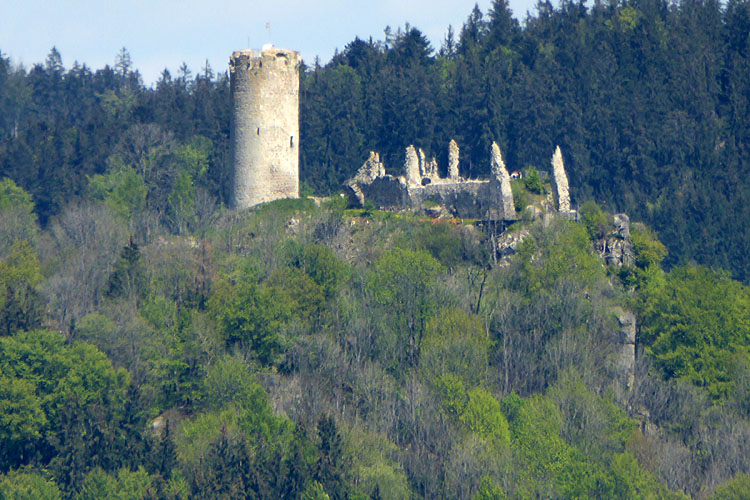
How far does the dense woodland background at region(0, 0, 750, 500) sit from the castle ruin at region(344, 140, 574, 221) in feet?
1.97

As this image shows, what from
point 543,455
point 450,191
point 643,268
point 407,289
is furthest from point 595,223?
point 543,455

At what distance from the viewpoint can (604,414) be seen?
31484mm

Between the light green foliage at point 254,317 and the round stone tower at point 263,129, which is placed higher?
the round stone tower at point 263,129

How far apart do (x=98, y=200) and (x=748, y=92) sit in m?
26.0

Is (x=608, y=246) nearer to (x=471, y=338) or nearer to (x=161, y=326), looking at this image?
(x=471, y=338)

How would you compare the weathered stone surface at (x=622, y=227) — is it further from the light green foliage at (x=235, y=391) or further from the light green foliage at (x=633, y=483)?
the light green foliage at (x=235, y=391)

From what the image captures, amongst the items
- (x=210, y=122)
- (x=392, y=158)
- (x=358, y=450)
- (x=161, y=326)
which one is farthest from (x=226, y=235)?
(x=210, y=122)

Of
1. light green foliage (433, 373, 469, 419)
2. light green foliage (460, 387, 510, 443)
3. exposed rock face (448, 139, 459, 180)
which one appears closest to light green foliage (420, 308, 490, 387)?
light green foliage (433, 373, 469, 419)

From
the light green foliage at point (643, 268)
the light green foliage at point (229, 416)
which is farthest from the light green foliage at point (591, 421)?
the light green foliage at point (229, 416)

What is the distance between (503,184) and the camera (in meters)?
37.0

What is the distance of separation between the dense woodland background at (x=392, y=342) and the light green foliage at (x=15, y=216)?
0.23 metres

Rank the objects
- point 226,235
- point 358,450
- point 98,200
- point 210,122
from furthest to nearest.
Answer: point 210,122
point 98,200
point 226,235
point 358,450

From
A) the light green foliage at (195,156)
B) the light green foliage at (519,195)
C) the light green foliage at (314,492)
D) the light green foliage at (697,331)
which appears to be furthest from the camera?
the light green foliage at (195,156)

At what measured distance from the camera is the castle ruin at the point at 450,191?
37250mm
